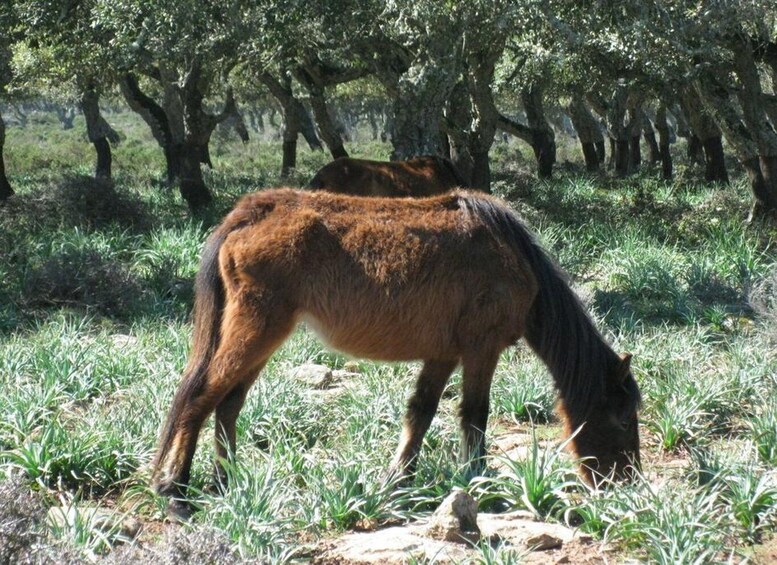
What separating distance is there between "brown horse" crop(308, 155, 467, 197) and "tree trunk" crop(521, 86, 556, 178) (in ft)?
33.8

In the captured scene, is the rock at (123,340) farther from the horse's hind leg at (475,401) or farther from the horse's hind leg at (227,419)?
the horse's hind leg at (475,401)

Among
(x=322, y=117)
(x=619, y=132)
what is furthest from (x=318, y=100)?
(x=619, y=132)

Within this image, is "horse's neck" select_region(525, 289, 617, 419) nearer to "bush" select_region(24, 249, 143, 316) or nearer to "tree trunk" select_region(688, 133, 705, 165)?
"bush" select_region(24, 249, 143, 316)

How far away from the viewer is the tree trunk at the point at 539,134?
2334 centimetres

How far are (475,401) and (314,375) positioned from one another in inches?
89.3

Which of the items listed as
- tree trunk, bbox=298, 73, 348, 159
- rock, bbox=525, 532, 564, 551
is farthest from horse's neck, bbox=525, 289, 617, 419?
tree trunk, bbox=298, 73, 348, 159

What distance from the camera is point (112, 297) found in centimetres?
1012

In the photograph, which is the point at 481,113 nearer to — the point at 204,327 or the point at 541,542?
the point at 204,327

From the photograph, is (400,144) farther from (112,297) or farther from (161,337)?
(161,337)

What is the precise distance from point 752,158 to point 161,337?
10128mm

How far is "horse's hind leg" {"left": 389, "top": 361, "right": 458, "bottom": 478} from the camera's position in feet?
18.1

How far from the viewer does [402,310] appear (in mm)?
5398

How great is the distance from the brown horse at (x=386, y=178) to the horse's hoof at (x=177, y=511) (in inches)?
282

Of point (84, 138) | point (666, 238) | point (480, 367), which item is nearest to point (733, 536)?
point (480, 367)
